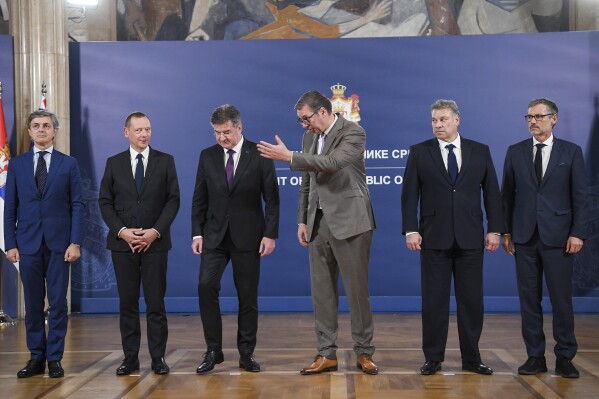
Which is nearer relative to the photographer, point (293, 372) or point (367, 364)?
point (367, 364)

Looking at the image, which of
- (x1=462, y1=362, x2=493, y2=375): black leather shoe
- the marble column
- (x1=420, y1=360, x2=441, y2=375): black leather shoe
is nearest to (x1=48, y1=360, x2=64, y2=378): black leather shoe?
(x1=420, y1=360, x2=441, y2=375): black leather shoe

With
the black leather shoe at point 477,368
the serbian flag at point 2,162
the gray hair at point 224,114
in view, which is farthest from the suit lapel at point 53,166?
the black leather shoe at point 477,368

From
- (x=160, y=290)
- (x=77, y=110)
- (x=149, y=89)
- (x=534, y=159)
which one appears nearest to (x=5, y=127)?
(x=77, y=110)

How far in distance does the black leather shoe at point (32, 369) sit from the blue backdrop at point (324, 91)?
309 centimetres

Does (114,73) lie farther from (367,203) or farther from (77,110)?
(367,203)

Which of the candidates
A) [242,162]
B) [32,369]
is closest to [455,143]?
[242,162]

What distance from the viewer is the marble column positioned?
793 cm

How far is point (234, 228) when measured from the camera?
5.10 m

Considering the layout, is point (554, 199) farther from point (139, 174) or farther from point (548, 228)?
point (139, 174)

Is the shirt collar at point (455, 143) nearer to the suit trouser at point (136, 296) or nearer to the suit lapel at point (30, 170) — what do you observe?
the suit trouser at point (136, 296)

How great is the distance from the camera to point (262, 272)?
26.7 feet

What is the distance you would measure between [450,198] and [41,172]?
8.29ft

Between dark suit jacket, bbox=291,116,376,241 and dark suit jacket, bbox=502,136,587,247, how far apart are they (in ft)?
3.04

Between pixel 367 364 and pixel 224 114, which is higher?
pixel 224 114
